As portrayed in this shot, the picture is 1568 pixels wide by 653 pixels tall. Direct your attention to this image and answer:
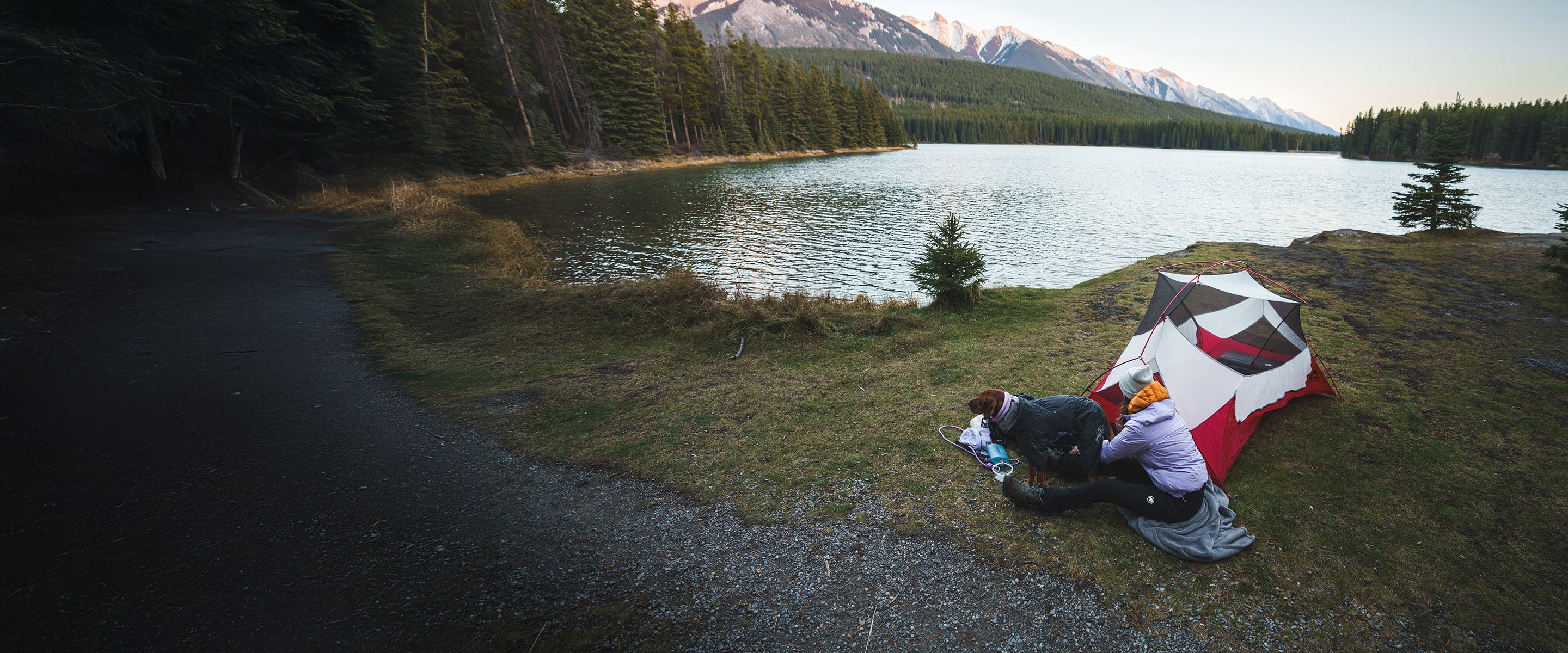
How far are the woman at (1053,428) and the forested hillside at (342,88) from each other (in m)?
19.0

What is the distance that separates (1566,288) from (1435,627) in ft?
51.2

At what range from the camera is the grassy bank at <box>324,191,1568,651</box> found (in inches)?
198

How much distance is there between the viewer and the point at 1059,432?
6770 mm

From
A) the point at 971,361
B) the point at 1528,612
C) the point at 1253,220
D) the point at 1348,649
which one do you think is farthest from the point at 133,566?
the point at 1253,220

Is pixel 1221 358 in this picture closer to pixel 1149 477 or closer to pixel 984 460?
pixel 1149 477

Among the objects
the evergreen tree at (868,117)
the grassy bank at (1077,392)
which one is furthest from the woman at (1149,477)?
the evergreen tree at (868,117)

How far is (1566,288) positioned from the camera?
12.6 metres

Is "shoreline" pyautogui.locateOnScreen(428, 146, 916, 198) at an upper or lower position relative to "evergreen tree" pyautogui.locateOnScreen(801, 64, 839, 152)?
lower

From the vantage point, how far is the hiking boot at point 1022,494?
600 cm

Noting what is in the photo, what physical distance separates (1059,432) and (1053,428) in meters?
0.09

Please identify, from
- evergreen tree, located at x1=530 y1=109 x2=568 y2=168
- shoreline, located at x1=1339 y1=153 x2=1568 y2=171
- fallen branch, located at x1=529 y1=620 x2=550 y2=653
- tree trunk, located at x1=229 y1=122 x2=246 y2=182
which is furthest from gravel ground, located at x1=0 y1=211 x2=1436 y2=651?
shoreline, located at x1=1339 y1=153 x2=1568 y2=171

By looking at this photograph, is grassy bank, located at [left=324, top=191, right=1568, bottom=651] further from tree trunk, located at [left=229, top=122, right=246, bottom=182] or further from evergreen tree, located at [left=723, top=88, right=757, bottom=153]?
evergreen tree, located at [left=723, top=88, right=757, bottom=153]

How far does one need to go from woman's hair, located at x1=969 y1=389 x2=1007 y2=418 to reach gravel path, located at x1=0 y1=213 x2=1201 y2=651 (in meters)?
2.09

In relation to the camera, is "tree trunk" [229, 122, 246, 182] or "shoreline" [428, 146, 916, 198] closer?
"tree trunk" [229, 122, 246, 182]
